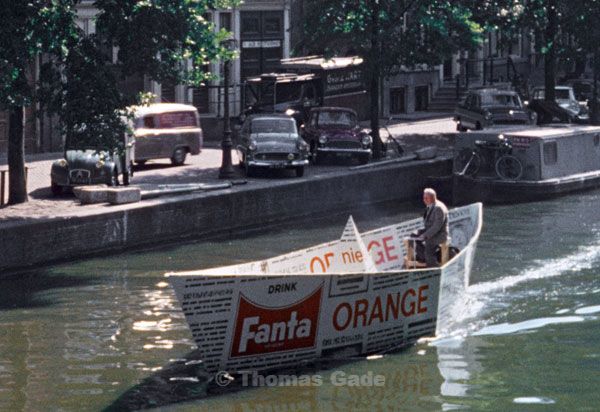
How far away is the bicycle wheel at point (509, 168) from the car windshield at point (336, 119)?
505cm

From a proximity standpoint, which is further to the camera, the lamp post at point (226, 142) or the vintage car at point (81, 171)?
the lamp post at point (226, 142)

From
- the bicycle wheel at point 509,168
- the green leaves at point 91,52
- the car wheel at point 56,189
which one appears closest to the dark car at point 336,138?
the bicycle wheel at point 509,168

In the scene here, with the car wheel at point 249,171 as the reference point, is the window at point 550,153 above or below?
above

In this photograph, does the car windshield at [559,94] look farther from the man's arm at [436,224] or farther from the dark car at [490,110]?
the man's arm at [436,224]

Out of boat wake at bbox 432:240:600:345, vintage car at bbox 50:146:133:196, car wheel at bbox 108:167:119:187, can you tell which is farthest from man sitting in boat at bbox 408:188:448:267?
car wheel at bbox 108:167:119:187

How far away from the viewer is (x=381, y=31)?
162 ft

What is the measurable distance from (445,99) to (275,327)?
47.3 m

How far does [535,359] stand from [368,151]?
22389 millimetres

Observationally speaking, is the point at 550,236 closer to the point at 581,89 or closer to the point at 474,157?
the point at 474,157

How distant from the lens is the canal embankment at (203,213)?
34.5 meters

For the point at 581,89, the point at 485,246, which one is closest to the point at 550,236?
the point at 485,246

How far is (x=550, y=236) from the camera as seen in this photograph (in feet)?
128

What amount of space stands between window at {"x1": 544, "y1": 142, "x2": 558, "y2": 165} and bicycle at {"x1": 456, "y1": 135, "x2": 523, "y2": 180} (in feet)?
3.08

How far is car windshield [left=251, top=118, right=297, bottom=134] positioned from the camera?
4519 centimetres
